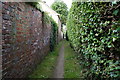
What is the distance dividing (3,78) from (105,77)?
2261 mm

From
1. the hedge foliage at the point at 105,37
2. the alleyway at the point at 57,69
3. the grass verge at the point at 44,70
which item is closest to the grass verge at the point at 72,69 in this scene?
the alleyway at the point at 57,69

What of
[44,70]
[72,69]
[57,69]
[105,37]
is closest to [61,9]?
[57,69]

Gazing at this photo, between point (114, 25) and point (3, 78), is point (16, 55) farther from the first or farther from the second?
point (114, 25)

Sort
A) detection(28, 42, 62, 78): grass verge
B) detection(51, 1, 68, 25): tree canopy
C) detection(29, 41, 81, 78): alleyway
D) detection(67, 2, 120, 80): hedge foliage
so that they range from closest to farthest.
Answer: detection(67, 2, 120, 80): hedge foliage → detection(28, 42, 62, 78): grass verge → detection(29, 41, 81, 78): alleyway → detection(51, 1, 68, 25): tree canopy

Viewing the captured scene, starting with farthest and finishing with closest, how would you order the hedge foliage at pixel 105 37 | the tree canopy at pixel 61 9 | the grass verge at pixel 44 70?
the tree canopy at pixel 61 9 < the grass verge at pixel 44 70 < the hedge foliage at pixel 105 37

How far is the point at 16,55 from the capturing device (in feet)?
11.7

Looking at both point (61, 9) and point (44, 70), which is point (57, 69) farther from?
point (61, 9)

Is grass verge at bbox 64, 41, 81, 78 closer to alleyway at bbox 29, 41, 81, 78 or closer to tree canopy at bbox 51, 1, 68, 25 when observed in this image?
alleyway at bbox 29, 41, 81, 78

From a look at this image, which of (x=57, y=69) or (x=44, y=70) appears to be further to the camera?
(x=57, y=69)

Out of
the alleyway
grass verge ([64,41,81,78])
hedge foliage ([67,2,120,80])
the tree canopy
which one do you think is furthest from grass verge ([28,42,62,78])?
the tree canopy

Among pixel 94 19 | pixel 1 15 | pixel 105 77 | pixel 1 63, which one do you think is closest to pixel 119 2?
pixel 94 19

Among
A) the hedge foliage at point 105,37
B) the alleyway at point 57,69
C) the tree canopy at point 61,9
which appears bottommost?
the alleyway at point 57,69

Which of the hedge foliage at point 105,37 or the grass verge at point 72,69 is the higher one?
the hedge foliage at point 105,37

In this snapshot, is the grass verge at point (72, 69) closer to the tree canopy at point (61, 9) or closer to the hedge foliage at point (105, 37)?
the hedge foliage at point (105, 37)
